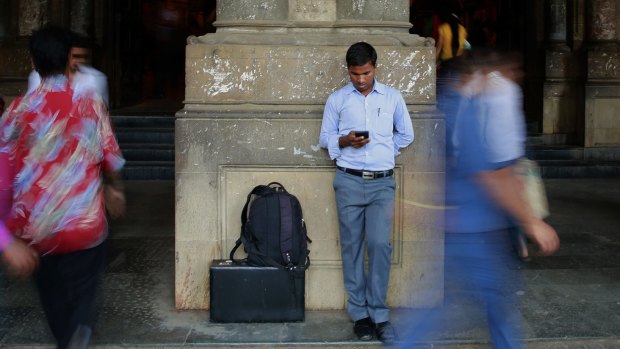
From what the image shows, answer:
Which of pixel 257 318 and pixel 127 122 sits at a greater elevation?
pixel 127 122

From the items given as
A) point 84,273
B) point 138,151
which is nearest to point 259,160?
point 84,273

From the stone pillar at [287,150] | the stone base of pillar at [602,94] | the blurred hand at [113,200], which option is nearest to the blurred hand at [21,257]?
the blurred hand at [113,200]

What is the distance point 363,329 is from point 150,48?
15172mm

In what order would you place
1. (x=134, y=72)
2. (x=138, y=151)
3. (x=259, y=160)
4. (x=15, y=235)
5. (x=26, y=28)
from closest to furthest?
1. (x=15, y=235)
2. (x=259, y=160)
3. (x=138, y=151)
4. (x=26, y=28)
5. (x=134, y=72)

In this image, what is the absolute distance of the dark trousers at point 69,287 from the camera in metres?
3.90

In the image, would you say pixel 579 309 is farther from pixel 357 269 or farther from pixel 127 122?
pixel 127 122

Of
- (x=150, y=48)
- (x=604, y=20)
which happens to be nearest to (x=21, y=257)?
(x=604, y=20)

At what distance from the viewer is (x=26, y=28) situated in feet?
44.2

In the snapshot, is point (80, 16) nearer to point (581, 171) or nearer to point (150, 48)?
point (150, 48)

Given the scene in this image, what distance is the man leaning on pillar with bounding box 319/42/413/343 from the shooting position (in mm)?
5234

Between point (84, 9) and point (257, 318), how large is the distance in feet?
33.8

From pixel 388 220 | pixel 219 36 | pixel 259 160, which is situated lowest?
pixel 388 220

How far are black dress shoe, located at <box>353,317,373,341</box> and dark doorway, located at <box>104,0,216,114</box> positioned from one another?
33.8 feet

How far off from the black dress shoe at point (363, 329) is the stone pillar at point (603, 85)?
8.70m
